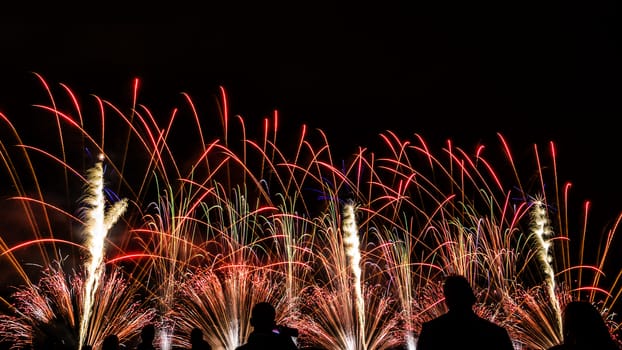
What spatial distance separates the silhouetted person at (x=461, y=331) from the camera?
5.10 metres

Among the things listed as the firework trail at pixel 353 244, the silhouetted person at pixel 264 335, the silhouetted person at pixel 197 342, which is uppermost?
the firework trail at pixel 353 244

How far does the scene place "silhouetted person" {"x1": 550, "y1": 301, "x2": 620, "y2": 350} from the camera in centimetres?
528

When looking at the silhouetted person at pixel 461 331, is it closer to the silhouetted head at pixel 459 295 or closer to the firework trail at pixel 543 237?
the silhouetted head at pixel 459 295

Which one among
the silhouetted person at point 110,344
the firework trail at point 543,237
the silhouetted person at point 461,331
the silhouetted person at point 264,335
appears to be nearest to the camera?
the silhouetted person at point 461,331

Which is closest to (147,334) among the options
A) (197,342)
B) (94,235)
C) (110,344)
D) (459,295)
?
(110,344)

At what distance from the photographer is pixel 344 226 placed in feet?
105

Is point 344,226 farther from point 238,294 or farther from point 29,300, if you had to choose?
point 29,300

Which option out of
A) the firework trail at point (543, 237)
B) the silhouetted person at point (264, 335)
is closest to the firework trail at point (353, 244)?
the firework trail at point (543, 237)

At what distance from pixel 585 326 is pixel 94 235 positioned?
25.6 meters

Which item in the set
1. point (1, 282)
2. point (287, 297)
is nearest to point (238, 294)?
point (287, 297)

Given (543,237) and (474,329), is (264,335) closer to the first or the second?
(474,329)

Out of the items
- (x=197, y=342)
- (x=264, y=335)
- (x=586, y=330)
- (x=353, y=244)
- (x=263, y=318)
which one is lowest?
(x=586, y=330)

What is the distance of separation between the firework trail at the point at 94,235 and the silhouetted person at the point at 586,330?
2534 centimetres

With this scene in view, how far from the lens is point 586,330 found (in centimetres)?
532
